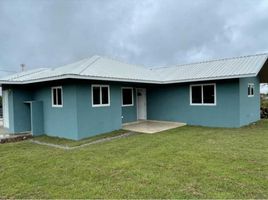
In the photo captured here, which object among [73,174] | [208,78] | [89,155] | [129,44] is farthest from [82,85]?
[129,44]

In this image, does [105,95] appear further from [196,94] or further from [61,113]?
[196,94]

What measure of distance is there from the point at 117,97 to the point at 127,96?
2152 mm

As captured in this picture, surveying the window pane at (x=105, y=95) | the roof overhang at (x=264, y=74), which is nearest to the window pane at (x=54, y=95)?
the window pane at (x=105, y=95)

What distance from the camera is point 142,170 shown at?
5316mm

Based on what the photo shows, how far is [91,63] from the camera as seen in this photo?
12.1 metres

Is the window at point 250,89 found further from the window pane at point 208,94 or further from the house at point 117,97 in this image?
the window pane at point 208,94

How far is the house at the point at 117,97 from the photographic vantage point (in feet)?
32.9

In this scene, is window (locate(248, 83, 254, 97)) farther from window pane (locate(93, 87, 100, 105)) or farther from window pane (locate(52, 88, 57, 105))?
window pane (locate(52, 88, 57, 105))

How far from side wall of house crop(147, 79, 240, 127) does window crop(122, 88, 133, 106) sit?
1452 millimetres

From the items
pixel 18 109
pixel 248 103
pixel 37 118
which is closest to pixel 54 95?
pixel 37 118

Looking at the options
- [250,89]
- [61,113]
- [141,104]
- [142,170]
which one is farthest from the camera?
[141,104]

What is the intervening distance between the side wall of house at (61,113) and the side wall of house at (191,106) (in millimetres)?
6289

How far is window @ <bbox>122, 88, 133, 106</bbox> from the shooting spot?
44.2 ft

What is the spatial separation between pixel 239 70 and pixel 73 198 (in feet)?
32.8
